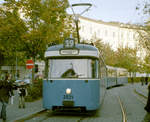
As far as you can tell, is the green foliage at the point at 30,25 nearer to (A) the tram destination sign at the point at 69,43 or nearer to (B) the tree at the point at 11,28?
(B) the tree at the point at 11,28

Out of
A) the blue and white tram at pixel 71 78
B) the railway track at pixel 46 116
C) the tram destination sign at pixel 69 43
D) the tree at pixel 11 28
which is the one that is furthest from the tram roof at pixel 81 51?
the tree at pixel 11 28

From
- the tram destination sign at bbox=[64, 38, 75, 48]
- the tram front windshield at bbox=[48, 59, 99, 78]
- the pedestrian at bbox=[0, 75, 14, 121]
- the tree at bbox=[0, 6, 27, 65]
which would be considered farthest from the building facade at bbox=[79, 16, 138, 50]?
the pedestrian at bbox=[0, 75, 14, 121]

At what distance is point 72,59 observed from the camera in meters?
A: 13.0

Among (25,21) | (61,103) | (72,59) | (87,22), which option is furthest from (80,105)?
(87,22)

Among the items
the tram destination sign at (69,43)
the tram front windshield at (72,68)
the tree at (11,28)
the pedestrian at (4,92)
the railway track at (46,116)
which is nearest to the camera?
the pedestrian at (4,92)

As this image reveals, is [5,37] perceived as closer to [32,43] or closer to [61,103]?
[32,43]

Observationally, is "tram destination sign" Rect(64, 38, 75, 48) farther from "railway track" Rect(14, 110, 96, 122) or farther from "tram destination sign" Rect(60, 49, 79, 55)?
"railway track" Rect(14, 110, 96, 122)

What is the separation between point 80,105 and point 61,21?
13110 millimetres

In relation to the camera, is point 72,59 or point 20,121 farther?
point 72,59

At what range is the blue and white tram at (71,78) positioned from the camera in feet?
41.4

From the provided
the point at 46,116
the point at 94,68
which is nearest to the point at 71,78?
the point at 94,68

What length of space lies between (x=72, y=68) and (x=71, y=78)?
0.41 m

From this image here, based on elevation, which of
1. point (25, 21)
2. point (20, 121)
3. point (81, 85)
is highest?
point (25, 21)

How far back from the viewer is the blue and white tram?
12.6m
